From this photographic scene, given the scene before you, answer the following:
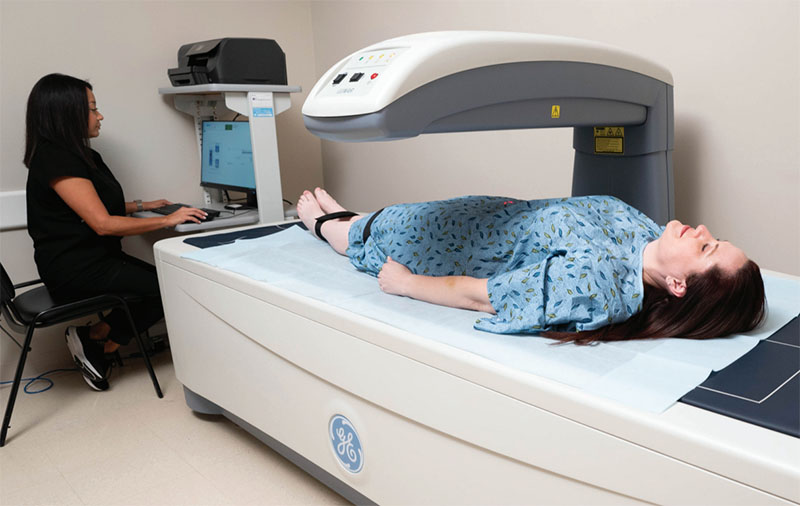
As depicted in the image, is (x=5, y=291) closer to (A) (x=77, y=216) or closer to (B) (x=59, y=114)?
(A) (x=77, y=216)

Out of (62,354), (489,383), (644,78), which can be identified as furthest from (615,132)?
(62,354)

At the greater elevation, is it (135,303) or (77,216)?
(77,216)

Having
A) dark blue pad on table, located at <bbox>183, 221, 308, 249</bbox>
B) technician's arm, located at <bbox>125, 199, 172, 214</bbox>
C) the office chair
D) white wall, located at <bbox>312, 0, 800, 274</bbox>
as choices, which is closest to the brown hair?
white wall, located at <bbox>312, 0, 800, 274</bbox>

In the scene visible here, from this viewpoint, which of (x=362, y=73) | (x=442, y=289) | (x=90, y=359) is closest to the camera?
(x=362, y=73)

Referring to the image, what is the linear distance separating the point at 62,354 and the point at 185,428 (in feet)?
3.29

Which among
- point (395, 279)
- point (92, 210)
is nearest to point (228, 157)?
point (92, 210)

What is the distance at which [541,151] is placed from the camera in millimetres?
2379

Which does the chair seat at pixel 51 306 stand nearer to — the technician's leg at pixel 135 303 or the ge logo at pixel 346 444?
the technician's leg at pixel 135 303

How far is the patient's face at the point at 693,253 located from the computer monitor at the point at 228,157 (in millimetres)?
1982

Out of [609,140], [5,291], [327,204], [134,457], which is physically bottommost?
[134,457]

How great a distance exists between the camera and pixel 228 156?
9.48ft

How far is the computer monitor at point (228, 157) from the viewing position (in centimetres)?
282

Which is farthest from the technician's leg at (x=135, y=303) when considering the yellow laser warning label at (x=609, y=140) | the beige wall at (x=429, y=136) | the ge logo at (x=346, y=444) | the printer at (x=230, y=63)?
the yellow laser warning label at (x=609, y=140)

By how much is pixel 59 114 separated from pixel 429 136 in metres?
1.54
